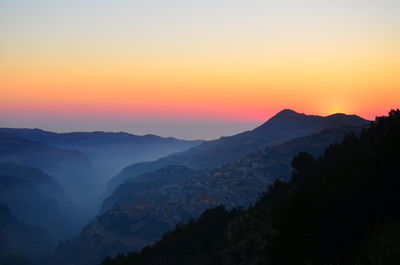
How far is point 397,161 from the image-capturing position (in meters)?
25.3

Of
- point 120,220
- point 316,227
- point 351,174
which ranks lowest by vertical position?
point 120,220

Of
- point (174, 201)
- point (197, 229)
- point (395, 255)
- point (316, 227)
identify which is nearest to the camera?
point (395, 255)

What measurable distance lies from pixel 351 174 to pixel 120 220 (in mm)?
163689

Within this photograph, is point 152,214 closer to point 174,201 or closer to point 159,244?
point 174,201

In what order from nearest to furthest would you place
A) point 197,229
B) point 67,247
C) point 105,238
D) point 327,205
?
point 327,205 < point 197,229 < point 105,238 < point 67,247

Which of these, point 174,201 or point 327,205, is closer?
point 327,205

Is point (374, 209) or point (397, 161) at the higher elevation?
point (397, 161)

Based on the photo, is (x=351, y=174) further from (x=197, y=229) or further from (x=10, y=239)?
(x=10, y=239)

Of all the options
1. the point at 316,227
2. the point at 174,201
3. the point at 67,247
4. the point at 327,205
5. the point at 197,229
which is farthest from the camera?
the point at 174,201

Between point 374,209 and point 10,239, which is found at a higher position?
point 374,209

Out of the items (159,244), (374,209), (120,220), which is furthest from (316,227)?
(120,220)

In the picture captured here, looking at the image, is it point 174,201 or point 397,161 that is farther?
point 174,201

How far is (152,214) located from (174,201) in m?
18.2

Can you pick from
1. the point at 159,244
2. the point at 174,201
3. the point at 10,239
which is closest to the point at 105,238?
the point at 174,201
